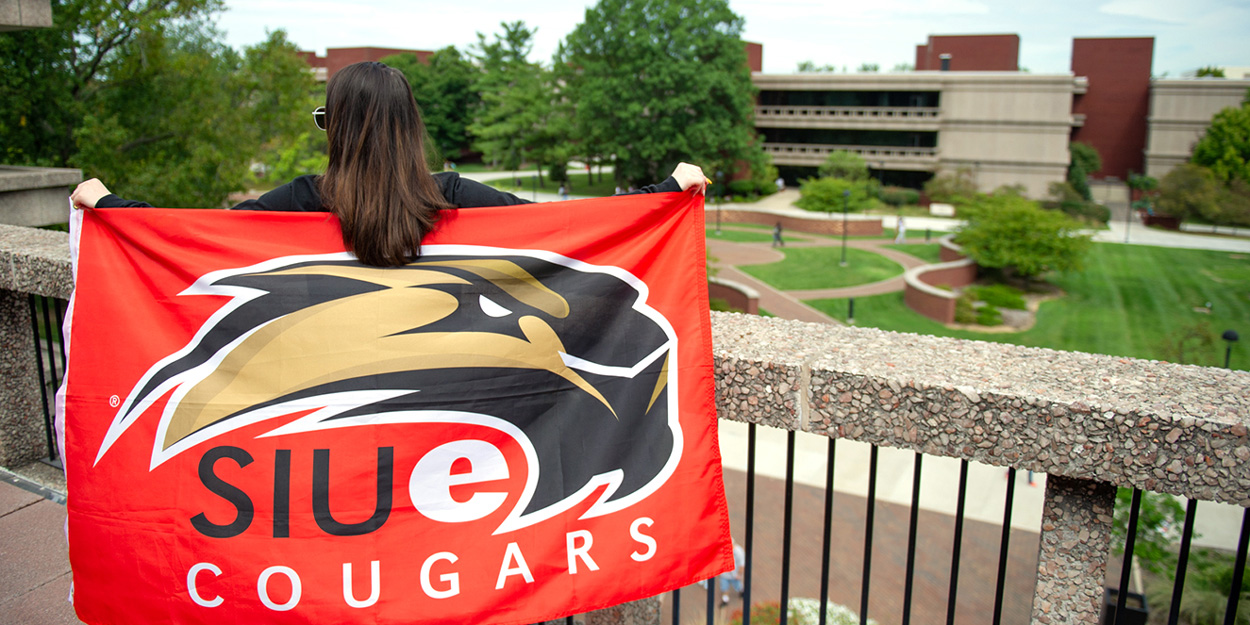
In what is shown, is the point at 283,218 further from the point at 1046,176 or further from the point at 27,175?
the point at 1046,176

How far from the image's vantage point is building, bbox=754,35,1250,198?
5262 cm

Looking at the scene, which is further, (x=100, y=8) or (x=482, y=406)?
(x=100, y=8)

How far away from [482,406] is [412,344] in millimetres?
247

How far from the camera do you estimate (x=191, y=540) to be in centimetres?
221

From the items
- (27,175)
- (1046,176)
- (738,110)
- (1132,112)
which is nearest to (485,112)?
(738,110)

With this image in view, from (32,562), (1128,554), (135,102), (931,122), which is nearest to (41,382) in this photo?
(32,562)

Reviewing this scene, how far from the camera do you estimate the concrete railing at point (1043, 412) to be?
6.15 ft

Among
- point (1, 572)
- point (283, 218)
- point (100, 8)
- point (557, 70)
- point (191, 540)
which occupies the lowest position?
point (1, 572)

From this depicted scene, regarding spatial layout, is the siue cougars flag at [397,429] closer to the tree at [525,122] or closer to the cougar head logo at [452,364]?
the cougar head logo at [452,364]

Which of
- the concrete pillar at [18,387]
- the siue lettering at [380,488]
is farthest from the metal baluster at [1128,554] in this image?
the concrete pillar at [18,387]

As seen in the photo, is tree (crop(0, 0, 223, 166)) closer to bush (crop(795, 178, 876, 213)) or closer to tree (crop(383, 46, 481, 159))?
bush (crop(795, 178, 876, 213))

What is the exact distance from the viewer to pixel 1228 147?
1969 inches

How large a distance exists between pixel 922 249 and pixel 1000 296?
421 inches

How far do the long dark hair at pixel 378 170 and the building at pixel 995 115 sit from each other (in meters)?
55.8
